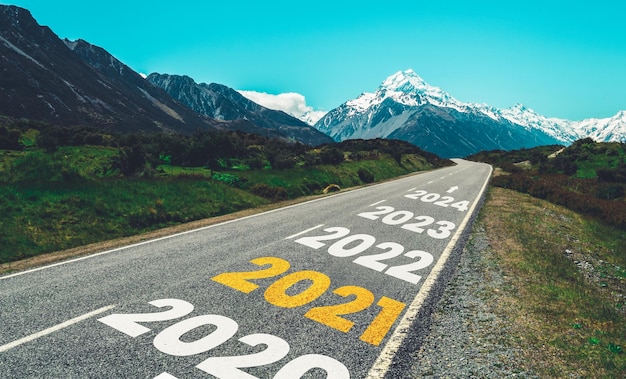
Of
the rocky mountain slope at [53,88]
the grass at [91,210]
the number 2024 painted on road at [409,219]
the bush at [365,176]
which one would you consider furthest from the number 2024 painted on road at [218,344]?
the rocky mountain slope at [53,88]

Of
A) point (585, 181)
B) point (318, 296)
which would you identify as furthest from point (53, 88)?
point (318, 296)

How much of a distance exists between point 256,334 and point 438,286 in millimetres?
3513

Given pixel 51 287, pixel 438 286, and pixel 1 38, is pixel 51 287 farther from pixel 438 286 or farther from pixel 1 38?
pixel 1 38

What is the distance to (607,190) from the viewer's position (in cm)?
2427

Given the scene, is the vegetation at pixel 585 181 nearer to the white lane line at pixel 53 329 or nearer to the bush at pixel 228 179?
the bush at pixel 228 179

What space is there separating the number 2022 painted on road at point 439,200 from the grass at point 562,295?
2.09 m

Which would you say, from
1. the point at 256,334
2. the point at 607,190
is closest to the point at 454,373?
the point at 256,334

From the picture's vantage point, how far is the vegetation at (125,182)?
1002 cm

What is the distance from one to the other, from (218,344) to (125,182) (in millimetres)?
12306

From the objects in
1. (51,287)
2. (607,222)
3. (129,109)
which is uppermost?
(129,109)

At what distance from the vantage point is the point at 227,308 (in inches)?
194

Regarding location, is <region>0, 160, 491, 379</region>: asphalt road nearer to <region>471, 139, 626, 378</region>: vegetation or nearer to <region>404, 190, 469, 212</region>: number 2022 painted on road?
<region>471, 139, 626, 378</region>: vegetation

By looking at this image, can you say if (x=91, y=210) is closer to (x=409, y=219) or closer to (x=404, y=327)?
(x=409, y=219)

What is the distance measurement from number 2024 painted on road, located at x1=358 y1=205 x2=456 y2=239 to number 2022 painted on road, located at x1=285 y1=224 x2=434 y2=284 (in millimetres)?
1900
